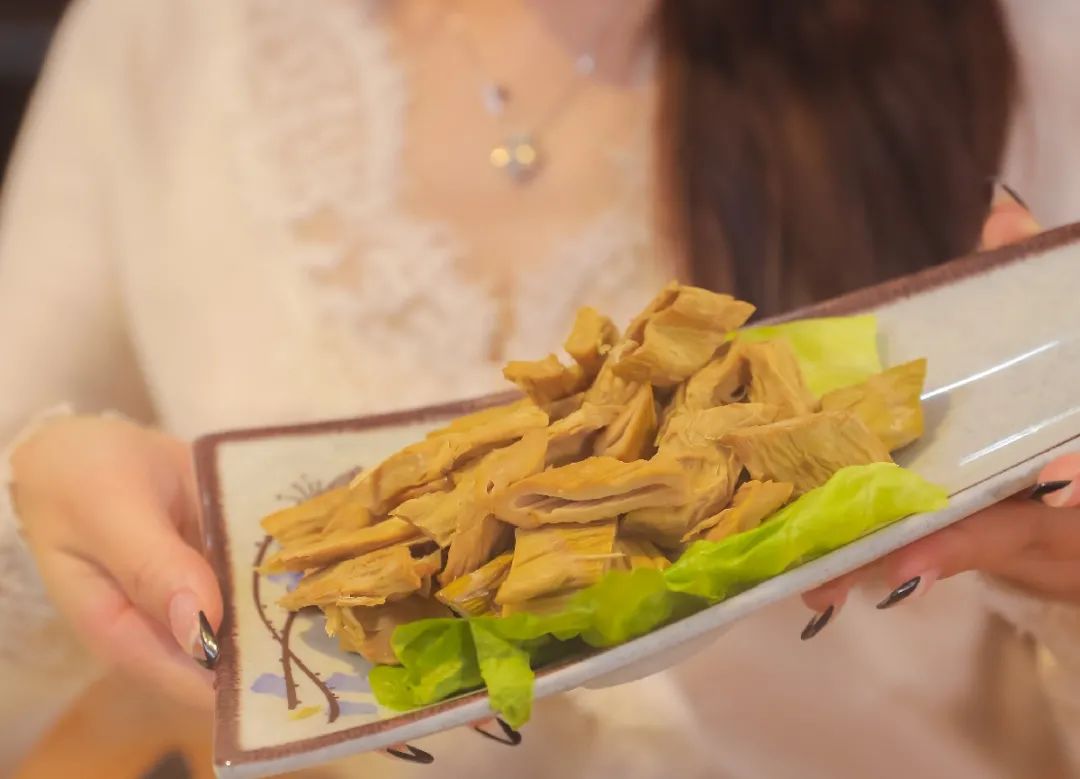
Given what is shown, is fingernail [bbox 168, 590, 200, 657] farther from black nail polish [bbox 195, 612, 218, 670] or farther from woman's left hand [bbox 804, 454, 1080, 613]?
woman's left hand [bbox 804, 454, 1080, 613]

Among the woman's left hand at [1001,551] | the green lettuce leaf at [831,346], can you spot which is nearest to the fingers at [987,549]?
the woman's left hand at [1001,551]

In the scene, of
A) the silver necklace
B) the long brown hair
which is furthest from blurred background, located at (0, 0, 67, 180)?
the long brown hair

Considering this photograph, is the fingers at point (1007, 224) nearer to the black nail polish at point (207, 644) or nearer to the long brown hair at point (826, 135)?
the long brown hair at point (826, 135)

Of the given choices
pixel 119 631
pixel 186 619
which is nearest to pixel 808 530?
pixel 186 619

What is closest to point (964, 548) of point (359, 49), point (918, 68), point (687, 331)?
point (687, 331)

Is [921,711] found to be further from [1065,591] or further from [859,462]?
[859,462]

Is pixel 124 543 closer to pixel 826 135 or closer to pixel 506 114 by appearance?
pixel 506 114
